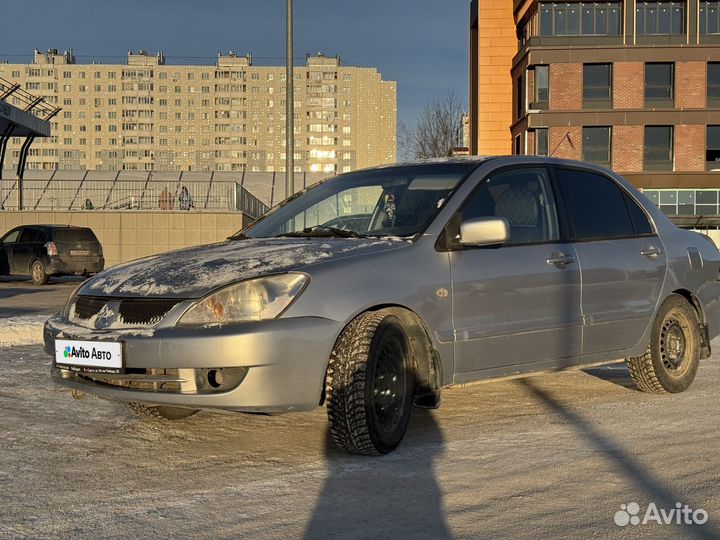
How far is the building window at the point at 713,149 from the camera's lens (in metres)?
45.2

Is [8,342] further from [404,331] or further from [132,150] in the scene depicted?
[132,150]

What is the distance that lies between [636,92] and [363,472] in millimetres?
44587

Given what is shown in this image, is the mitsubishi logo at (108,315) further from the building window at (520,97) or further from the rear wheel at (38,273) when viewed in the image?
the building window at (520,97)

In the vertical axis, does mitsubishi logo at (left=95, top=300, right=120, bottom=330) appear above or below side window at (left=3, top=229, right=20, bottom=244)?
below

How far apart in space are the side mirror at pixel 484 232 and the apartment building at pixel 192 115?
Result: 422 feet

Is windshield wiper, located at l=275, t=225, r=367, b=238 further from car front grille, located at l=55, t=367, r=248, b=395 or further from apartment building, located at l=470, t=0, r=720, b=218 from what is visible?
apartment building, located at l=470, t=0, r=720, b=218

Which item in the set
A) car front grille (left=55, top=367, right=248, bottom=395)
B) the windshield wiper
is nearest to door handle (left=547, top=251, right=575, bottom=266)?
the windshield wiper

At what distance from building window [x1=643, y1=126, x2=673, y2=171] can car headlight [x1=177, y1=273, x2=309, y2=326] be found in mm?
44063

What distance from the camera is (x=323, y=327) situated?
4.32 m

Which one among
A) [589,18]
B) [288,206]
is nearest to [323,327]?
[288,206]

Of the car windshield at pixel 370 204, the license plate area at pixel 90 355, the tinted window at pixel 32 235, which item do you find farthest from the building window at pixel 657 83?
the license plate area at pixel 90 355

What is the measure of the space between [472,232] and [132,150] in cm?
13633

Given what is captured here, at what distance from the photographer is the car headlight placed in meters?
4.27

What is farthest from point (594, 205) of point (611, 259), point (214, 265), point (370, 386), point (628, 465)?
point (214, 265)
